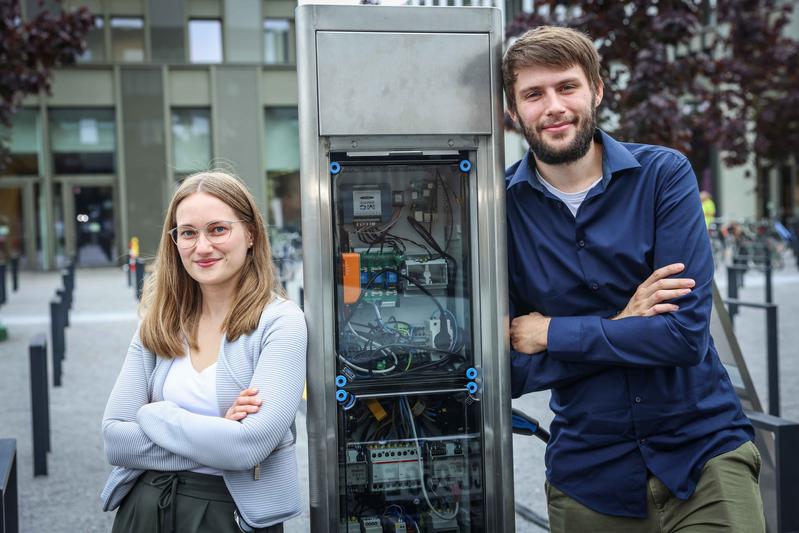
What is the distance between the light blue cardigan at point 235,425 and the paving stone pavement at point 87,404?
69.0 inches

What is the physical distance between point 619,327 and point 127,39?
88.6 feet

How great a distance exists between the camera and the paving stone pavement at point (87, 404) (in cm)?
504

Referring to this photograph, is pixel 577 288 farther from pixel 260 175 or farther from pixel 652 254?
pixel 260 175

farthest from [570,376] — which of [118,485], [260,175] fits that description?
[260,175]

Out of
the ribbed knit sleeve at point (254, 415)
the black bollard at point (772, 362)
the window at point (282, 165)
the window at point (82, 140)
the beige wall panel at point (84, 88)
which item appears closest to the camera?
the ribbed knit sleeve at point (254, 415)

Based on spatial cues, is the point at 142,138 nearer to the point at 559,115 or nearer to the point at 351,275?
the point at 351,275

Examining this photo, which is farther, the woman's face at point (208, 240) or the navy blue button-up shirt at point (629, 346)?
the woman's face at point (208, 240)

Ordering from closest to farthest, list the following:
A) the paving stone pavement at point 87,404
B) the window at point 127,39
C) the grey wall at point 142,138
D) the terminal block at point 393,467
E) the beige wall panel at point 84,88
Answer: the terminal block at point 393,467, the paving stone pavement at point 87,404, the beige wall panel at point 84,88, the grey wall at point 142,138, the window at point 127,39

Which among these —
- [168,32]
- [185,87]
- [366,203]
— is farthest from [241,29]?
[366,203]

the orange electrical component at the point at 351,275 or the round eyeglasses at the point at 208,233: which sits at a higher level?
the round eyeglasses at the point at 208,233

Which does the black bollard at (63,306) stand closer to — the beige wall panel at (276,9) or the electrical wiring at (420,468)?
the electrical wiring at (420,468)

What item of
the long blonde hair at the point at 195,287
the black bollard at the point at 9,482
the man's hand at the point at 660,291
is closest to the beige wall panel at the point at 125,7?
the black bollard at the point at 9,482

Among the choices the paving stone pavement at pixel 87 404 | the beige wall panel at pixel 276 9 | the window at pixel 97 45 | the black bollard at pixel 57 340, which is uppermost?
the beige wall panel at pixel 276 9

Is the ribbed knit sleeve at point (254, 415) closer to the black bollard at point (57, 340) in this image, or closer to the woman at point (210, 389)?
the woman at point (210, 389)
